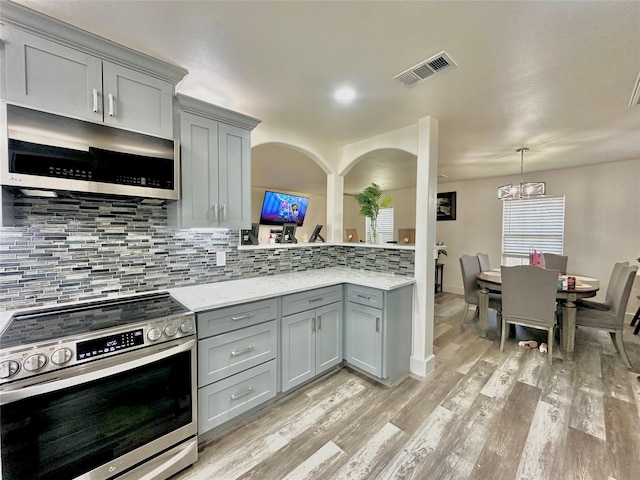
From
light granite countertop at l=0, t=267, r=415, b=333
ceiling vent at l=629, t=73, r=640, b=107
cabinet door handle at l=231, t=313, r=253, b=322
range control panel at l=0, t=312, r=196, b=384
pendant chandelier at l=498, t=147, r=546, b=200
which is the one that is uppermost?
ceiling vent at l=629, t=73, r=640, b=107

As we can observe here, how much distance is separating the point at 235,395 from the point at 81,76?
7.01 feet

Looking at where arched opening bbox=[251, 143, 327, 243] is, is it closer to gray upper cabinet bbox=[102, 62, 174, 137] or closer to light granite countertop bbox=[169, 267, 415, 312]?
gray upper cabinet bbox=[102, 62, 174, 137]

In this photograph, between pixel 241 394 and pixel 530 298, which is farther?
pixel 530 298

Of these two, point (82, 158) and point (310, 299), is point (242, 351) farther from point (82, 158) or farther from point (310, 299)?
point (82, 158)

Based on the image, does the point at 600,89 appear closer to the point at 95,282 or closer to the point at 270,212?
the point at 95,282

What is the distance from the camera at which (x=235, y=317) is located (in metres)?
1.79

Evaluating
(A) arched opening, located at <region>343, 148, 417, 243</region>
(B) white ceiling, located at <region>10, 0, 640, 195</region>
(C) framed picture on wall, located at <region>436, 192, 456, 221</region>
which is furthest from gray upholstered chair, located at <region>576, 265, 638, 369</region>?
(C) framed picture on wall, located at <region>436, 192, 456, 221</region>

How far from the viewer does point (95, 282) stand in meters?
1.74

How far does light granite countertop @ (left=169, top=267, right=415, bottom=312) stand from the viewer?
1.76m

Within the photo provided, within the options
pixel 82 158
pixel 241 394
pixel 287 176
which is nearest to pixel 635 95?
pixel 241 394

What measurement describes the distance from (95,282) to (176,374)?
34.6 inches

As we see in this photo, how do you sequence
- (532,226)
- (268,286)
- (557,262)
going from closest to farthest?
(268,286) → (557,262) → (532,226)

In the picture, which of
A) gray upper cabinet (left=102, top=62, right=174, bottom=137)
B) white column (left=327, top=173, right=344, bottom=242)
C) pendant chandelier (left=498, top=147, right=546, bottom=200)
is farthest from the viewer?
pendant chandelier (left=498, top=147, right=546, bottom=200)

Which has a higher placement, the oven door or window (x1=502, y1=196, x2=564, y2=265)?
window (x1=502, y1=196, x2=564, y2=265)
